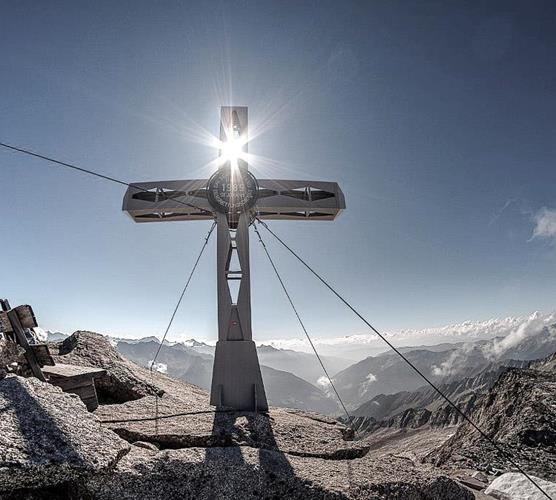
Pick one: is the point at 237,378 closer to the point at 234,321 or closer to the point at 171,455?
the point at 234,321

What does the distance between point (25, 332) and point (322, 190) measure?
11177 millimetres

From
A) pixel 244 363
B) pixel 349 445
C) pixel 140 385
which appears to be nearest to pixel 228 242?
pixel 244 363

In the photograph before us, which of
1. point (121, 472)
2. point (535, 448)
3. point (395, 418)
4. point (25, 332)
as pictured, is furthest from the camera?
point (395, 418)

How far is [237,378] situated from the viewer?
39.1ft

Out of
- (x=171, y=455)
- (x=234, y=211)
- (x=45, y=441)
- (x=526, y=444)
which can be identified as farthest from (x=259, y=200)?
(x=526, y=444)

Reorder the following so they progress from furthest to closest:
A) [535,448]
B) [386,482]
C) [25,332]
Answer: [535,448] → [25,332] → [386,482]

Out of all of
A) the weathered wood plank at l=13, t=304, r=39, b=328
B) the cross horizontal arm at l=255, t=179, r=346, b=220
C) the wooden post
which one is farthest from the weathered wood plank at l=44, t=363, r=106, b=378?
the cross horizontal arm at l=255, t=179, r=346, b=220

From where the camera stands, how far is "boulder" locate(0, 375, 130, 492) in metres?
4.62

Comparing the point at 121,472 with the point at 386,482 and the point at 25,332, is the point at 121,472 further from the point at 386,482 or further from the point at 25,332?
the point at 386,482

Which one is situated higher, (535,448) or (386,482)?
(386,482)

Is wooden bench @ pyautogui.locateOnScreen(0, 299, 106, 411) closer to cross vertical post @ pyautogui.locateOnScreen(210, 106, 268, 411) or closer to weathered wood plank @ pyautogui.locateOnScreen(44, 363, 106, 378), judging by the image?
weathered wood plank @ pyautogui.locateOnScreen(44, 363, 106, 378)

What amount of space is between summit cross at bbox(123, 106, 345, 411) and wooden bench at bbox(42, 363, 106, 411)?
3.97 m

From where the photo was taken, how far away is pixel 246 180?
13789 millimetres

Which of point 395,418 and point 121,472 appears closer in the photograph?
point 121,472
